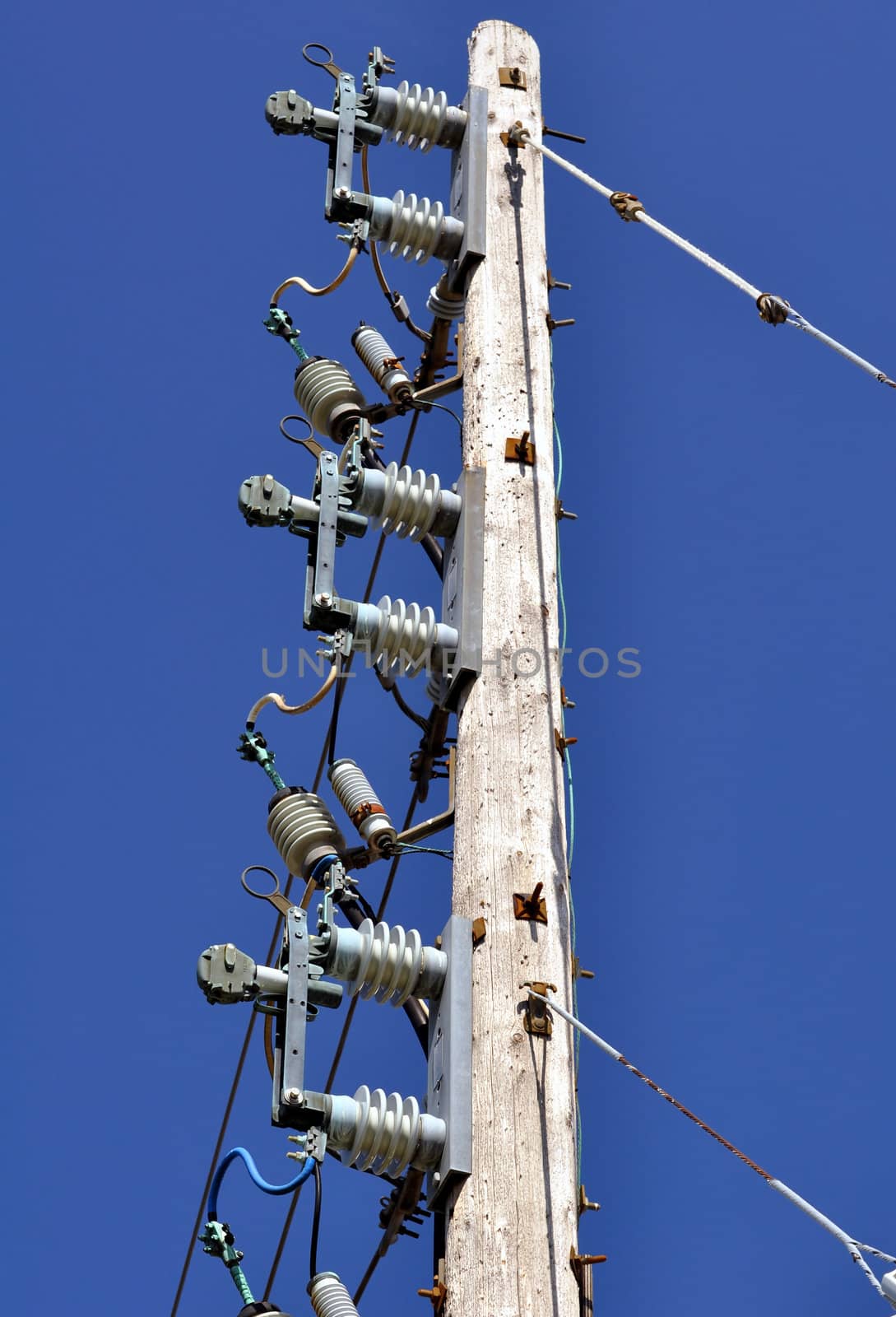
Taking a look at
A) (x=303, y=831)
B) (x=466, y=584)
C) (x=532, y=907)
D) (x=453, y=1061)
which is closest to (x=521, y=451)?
(x=466, y=584)

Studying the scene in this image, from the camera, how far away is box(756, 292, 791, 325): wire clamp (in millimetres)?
6234

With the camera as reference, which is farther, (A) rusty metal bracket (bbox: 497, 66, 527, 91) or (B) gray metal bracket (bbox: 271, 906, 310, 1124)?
(A) rusty metal bracket (bbox: 497, 66, 527, 91)

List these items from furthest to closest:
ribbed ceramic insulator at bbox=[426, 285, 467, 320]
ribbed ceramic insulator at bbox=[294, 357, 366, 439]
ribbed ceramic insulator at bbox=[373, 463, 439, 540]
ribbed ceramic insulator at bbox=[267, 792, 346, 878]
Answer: ribbed ceramic insulator at bbox=[294, 357, 366, 439] → ribbed ceramic insulator at bbox=[426, 285, 467, 320] → ribbed ceramic insulator at bbox=[267, 792, 346, 878] → ribbed ceramic insulator at bbox=[373, 463, 439, 540]

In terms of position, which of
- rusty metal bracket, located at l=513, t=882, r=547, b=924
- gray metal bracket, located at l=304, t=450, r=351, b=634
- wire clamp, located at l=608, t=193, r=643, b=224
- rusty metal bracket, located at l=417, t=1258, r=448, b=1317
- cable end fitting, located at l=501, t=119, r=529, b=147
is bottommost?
rusty metal bracket, located at l=417, t=1258, r=448, b=1317

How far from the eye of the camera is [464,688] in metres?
6.41

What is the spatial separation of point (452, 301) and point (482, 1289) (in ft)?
12.9

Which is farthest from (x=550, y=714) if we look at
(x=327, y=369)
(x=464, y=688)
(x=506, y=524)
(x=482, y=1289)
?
(x=327, y=369)

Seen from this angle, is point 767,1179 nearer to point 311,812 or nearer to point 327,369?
point 311,812

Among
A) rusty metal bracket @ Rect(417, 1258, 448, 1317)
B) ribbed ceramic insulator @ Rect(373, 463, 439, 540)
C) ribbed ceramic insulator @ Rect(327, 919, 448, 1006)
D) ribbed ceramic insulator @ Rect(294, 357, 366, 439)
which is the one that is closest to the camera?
rusty metal bracket @ Rect(417, 1258, 448, 1317)

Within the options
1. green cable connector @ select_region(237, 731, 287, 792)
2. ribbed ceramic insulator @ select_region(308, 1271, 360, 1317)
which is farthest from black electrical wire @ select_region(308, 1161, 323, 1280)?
green cable connector @ select_region(237, 731, 287, 792)

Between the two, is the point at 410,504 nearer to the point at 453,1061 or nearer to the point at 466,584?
the point at 466,584

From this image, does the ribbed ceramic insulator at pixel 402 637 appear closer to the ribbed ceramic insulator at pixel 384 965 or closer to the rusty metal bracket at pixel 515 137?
the ribbed ceramic insulator at pixel 384 965

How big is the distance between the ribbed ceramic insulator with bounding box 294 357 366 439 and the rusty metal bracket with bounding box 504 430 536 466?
52.1 inches

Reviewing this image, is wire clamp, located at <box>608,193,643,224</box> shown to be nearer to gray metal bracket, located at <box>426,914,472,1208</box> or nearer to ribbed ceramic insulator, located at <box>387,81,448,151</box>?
ribbed ceramic insulator, located at <box>387,81,448,151</box>
